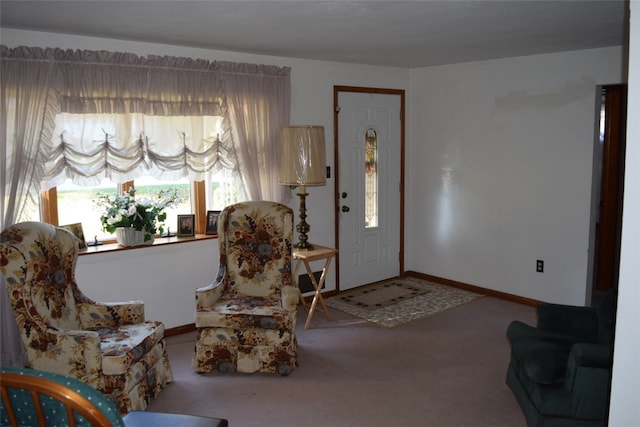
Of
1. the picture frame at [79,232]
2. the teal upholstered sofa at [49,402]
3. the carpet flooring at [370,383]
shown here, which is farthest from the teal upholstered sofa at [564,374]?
the picture frame at [79,232]

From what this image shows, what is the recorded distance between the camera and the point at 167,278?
445 cm

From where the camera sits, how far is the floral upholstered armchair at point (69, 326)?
9.84 ft

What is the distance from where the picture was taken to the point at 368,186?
229 inches

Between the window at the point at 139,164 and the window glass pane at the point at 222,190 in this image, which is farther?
the window glass pane at the point at 222,190

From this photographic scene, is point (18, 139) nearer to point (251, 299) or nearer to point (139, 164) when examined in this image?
point (139, 164)

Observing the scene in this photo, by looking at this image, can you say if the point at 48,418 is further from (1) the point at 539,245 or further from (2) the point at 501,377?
(1) the point at 539,245

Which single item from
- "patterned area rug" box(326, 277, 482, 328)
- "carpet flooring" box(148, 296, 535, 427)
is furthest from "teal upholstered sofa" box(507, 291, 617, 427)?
"patterned area rug" box(326, 277, 482, 328)

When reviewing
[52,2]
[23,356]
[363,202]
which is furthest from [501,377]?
[52,2]

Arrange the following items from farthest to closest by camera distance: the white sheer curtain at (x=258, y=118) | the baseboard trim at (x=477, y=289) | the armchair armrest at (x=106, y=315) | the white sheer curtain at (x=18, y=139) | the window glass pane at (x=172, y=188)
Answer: the baseboard trim at (x=477, y=289), the white sheer curtain at (x=258, y=118), the window glass pane at (x=172, y=188), the white sheer curtain at (x=18, y=139), the armchair armrest at (x=106, y=315)

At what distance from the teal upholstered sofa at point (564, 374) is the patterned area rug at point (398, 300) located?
1657mm

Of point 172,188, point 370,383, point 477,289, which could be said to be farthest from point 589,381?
point 172,188

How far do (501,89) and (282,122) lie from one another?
83.9 inches

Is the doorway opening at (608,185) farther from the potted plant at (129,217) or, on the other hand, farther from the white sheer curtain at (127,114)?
the potted plant at (129,217)

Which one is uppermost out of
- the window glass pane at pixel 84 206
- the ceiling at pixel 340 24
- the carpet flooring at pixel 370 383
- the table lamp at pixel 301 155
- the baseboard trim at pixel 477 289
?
the ceiling at pixel 340 24
